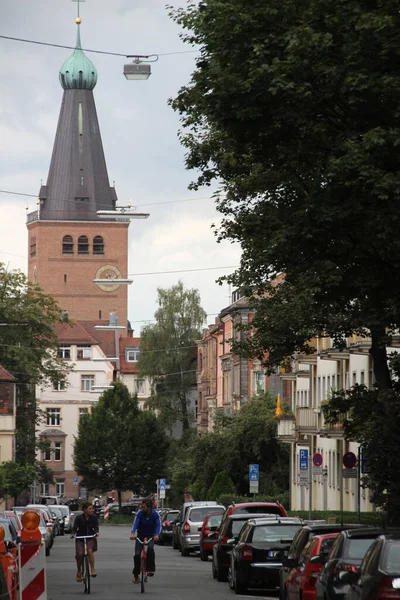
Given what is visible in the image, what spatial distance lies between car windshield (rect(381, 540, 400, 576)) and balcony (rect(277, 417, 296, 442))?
46496 mm

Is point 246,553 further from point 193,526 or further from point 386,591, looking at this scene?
point 193,526

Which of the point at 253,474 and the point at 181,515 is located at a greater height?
the point at 253,474

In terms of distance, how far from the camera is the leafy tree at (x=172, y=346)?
110562 mm

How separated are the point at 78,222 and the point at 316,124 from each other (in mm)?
130550

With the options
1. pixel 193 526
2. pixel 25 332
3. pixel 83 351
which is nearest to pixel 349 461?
pixel 193 526

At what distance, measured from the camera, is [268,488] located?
65.4 m

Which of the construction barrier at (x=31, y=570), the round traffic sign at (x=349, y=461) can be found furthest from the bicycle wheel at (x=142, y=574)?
the round traffic sign at (x=349, y=461)

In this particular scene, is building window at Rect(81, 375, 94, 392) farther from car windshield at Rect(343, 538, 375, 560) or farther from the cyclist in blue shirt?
car windshield at Rect(343, 538, 375, 560)

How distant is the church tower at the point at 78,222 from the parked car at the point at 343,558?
12745cm

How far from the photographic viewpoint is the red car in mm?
18828

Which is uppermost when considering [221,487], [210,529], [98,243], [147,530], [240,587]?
[98,243]

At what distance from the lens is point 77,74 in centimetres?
14412

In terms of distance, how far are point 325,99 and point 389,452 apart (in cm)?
703

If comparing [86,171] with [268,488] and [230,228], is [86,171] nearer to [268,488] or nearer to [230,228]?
[268,488]
